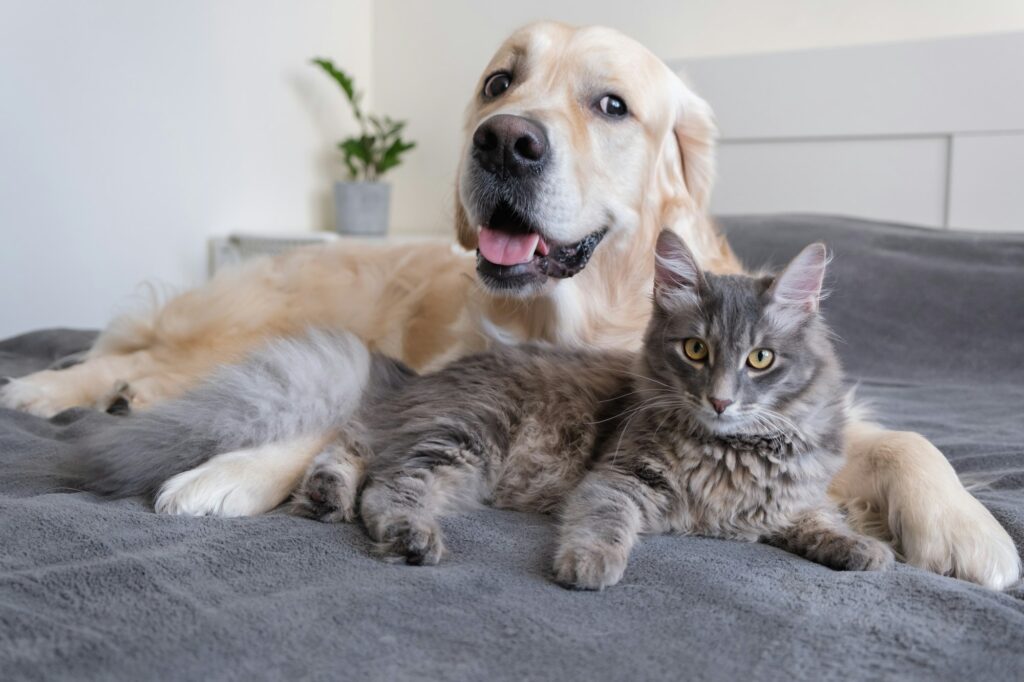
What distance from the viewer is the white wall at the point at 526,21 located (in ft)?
11.6

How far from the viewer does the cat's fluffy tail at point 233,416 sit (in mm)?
1556

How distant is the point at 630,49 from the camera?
2012 millimetres

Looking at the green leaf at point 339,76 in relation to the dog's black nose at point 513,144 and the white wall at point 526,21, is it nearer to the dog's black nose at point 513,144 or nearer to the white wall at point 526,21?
the white wall at point 526,21

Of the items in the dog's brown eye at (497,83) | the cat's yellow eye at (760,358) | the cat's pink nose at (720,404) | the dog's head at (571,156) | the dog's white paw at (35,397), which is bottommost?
the dog's white paw at (35,397)

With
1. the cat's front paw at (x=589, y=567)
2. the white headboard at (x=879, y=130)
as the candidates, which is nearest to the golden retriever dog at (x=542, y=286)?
the cat's front paw at (x=589, y=567)

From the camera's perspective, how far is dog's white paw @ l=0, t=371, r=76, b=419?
2.28 meters

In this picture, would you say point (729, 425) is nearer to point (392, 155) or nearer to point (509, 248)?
point (509, 248)

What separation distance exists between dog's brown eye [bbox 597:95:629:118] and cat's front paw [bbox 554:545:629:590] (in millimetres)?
1080

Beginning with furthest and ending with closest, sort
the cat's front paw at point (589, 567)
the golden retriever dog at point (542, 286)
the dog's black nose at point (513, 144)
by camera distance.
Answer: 1. the dog's black nose at point (513, 144)
2. the golden retriever dog at point (542, 286)
3. the cat's front paw at point (589, 567)

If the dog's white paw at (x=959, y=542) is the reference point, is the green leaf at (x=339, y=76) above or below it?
above

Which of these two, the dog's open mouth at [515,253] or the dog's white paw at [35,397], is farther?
the dog's white paw at [35,397]

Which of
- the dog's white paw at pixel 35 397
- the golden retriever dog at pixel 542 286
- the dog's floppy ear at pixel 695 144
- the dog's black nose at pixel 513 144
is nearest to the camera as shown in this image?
the golden retriever dog at pixel 542 286

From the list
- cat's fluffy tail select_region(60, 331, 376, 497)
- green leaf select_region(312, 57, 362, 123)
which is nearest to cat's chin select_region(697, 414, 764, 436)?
cat's fluffy tail select_region(60, 331, 376, 497)

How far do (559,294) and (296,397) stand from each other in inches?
23.3
